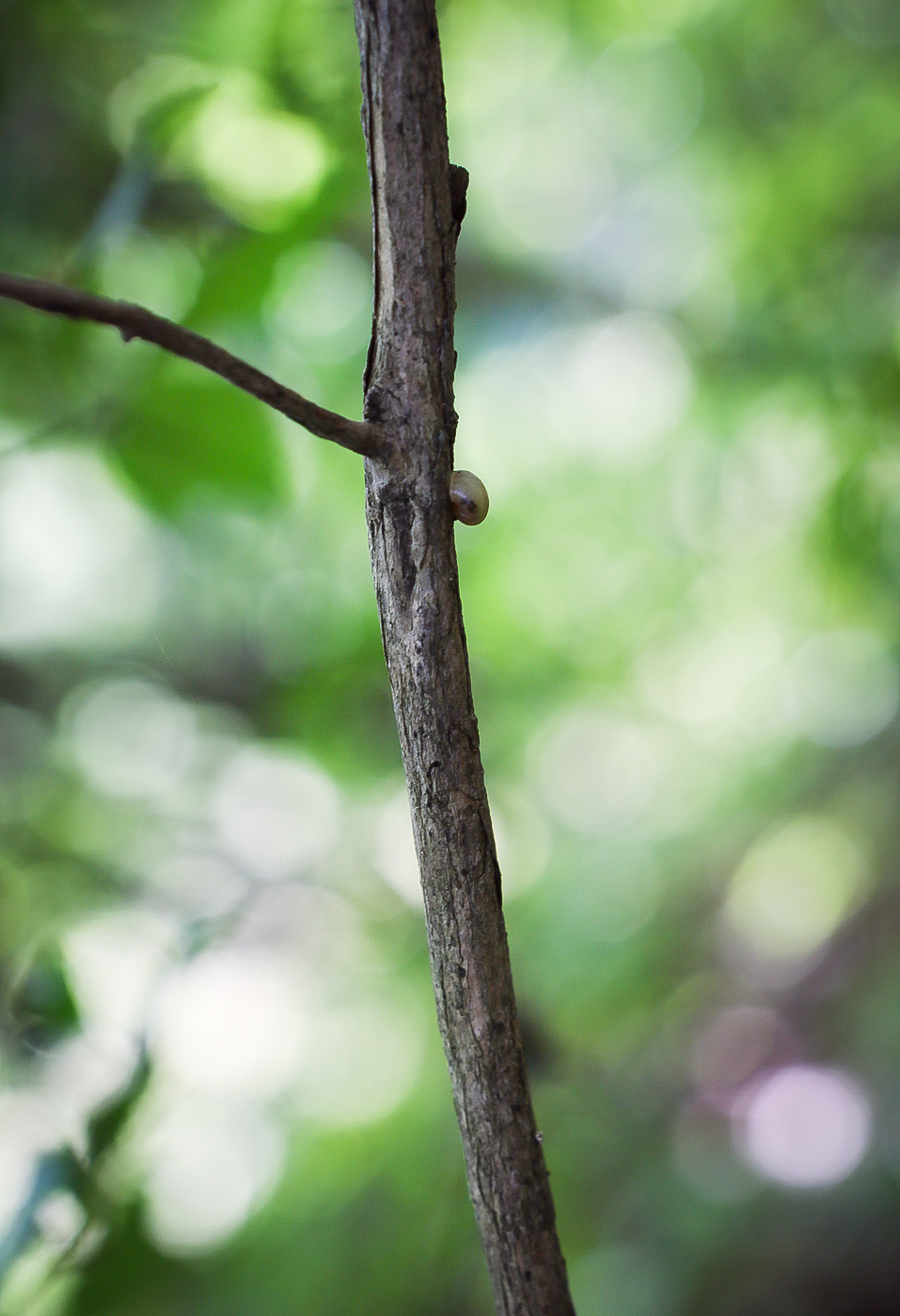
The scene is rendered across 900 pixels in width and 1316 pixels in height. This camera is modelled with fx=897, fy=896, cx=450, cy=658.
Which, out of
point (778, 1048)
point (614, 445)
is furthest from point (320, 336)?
point (778, 1048)

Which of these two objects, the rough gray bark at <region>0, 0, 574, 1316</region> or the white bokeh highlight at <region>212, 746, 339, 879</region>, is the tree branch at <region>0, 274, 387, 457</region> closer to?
the rough gray bark at <region>0, 0, 574, 1316</region>

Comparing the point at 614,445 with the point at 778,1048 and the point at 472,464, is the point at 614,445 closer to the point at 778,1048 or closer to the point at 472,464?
the point at 472,464

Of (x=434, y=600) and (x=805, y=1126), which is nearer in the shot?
(x=434, y=600)

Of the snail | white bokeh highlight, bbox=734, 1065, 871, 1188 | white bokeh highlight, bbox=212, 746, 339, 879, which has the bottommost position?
white bokeh highlight, bbox=734, 1065, 871, 1188

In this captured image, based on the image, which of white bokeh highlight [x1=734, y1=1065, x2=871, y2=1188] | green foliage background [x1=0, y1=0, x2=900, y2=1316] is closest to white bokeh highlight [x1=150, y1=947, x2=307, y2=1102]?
green foliage background [x1=0, y1=0, x2=900, y2=1316]

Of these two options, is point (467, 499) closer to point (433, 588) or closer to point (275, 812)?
point (433, 588)

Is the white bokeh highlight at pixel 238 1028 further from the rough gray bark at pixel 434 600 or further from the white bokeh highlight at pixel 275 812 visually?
the rough gray bark at pixel 434 600

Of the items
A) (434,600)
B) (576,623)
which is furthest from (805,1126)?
(434,600)
